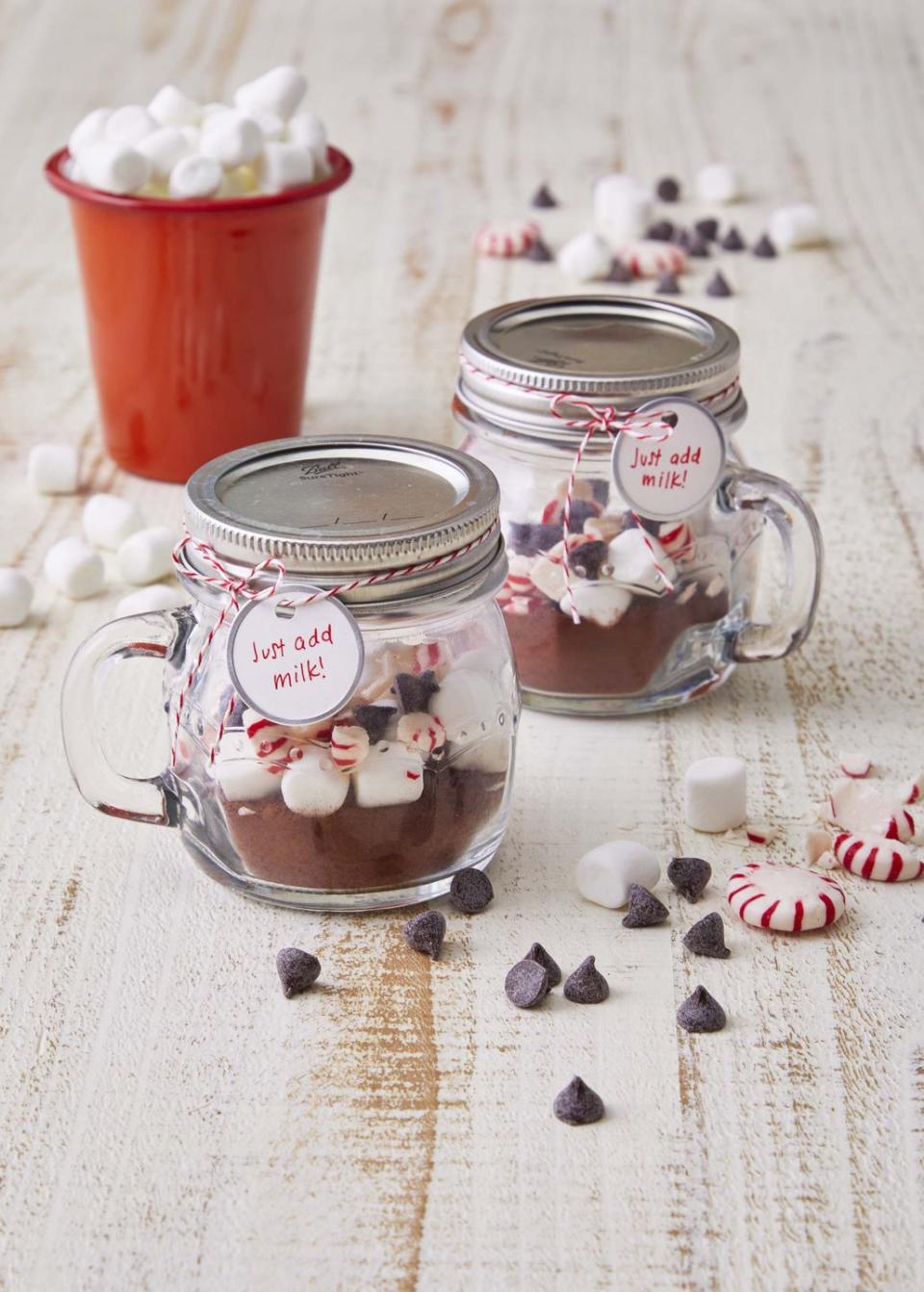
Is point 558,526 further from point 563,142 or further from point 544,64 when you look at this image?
point 544,64

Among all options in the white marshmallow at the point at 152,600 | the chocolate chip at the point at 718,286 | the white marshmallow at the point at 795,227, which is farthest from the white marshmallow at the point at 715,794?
the white marshmallow at the point at 795,227

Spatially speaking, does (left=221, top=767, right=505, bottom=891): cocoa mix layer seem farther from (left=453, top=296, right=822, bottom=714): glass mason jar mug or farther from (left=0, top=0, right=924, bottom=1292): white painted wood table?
(left=453, top=296, right=822, bottom=714): glass mason jar mug

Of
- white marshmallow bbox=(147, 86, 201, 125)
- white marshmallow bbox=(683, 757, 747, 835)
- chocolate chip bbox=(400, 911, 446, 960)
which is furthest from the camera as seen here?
white marshmallow bbox=(147, 86, 201, 125)

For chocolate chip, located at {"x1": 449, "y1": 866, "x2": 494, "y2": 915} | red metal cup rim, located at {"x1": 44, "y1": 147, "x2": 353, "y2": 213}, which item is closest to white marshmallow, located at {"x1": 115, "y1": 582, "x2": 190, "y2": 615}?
red metal cup rim, located at {"x1": 44, "y1": 147, "x2": 353, "y2": 213}

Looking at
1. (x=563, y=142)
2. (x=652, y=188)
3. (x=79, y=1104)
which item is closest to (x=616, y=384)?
(x=79, y=1104)

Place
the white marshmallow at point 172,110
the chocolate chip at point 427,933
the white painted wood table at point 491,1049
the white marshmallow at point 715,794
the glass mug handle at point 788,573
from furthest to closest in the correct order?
the white marshmallow at point 172,110 → the glass mug handle at point 788,573 → the white marshmallow at point 715,794 → the chocolate chip at point 427,933 → the white painted wood table at point 491,1049

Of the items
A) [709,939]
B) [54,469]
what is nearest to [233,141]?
[54,469]

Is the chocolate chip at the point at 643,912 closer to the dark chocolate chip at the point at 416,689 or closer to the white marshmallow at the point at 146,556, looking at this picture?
the dark chocolate chip at the point at 416,689
